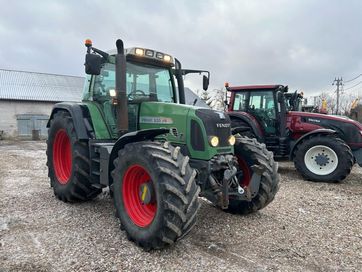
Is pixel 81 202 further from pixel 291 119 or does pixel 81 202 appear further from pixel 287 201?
pixel 291 119

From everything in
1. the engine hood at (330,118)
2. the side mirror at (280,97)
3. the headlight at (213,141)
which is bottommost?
the headlight at (213,141)

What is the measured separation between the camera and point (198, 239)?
3.88 metres

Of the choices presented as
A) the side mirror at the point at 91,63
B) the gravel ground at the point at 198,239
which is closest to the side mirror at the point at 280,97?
the gravel ground at the point at 198,239

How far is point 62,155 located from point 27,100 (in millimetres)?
20177

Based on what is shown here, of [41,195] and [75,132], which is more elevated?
[75,132]

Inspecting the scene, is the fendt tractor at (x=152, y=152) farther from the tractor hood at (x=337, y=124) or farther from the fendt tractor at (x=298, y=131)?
the tractor hood at (x=337, y=124)

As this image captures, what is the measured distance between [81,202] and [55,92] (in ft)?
73.9

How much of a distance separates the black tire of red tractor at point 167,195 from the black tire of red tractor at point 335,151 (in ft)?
17.2

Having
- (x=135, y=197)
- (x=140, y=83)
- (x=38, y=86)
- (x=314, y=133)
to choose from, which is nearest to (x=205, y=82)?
(x=140, y=83)

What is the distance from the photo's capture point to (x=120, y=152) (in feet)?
12.8

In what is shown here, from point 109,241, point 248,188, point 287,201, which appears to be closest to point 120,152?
point 109,241

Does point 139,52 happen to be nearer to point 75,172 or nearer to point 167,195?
point 75,172

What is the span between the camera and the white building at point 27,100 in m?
22.8

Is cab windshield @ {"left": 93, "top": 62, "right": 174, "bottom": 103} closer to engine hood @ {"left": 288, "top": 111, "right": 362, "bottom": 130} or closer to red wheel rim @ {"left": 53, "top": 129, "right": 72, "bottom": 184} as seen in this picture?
red wheel rim @ {"left": 53, "top": 129, "right": 72, "bottom": 184}
